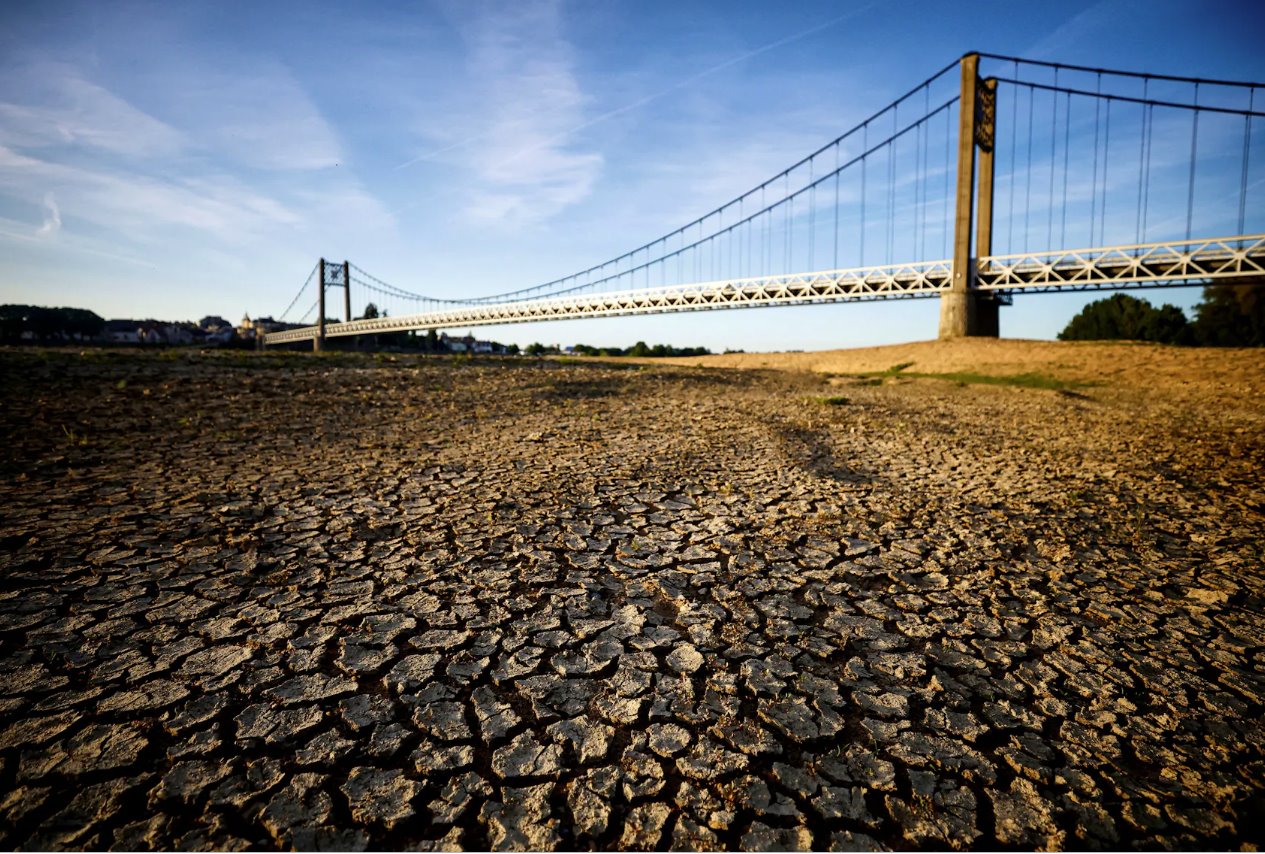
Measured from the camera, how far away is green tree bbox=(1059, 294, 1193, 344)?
4244 cm

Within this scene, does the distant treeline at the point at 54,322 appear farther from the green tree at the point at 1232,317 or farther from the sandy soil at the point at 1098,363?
the green tree at the point at 1232,317

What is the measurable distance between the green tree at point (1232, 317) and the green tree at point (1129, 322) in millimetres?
1820

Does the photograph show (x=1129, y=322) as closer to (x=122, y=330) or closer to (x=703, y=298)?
(x=703, y=298)

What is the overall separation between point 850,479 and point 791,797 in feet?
13.5

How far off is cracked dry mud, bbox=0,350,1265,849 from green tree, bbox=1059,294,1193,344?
47.5 metres

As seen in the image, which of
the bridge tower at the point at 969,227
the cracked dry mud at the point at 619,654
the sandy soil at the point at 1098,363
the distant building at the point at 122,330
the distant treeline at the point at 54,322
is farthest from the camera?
the distant building at the point at 122,330

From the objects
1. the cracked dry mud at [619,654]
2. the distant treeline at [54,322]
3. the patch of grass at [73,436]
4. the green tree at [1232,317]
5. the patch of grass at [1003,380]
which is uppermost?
the distant treeline at [54,322]

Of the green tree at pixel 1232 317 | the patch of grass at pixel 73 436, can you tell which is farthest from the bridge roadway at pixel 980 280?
the patch of grass at pixel 73 436

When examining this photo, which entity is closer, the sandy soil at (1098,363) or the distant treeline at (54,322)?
the sandy soil at (1098,363)

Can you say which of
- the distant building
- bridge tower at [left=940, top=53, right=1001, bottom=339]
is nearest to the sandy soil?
bridge tower at [left=940, top=53, right=1001, bottom=339]

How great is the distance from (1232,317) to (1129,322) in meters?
12.5

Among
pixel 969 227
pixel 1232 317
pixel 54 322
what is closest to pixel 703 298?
Result: pixel 969 227

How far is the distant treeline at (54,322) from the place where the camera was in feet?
167

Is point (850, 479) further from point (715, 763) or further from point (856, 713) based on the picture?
point (715, 763)
